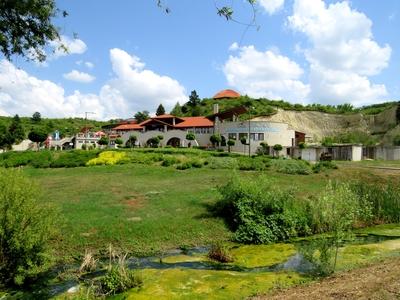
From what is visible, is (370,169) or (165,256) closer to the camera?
(165,256)

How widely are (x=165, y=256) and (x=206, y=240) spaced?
3.31m

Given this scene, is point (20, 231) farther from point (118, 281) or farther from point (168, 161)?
point (168, 161)

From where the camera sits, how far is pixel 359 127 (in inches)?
3671

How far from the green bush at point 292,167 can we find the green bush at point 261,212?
1539 centimetres

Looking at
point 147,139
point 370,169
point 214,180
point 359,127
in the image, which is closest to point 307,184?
point 214,180

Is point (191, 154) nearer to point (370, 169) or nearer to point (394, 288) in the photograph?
point (370, 169)

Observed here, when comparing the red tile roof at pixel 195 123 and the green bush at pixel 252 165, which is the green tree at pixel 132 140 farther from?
the green bush at pixel 252 165

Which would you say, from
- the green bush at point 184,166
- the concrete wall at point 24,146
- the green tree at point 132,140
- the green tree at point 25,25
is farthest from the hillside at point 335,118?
the green tree at point 25,25

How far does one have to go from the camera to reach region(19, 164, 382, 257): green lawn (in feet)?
63.4

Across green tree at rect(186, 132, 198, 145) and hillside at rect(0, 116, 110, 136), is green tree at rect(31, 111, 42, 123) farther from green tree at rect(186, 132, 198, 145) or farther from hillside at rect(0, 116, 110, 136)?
green tree at rect(186, 132, 198, 145)

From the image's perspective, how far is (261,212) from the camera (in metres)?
22.2

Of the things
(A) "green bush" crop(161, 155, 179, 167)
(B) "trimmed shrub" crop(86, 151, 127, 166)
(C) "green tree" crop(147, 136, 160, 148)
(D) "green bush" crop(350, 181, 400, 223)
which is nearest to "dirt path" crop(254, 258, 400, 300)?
(D) "green bush" crop(350, 181, 400, 223)

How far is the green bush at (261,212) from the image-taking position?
21.2m

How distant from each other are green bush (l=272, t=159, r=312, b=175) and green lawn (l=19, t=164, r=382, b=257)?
156cm
